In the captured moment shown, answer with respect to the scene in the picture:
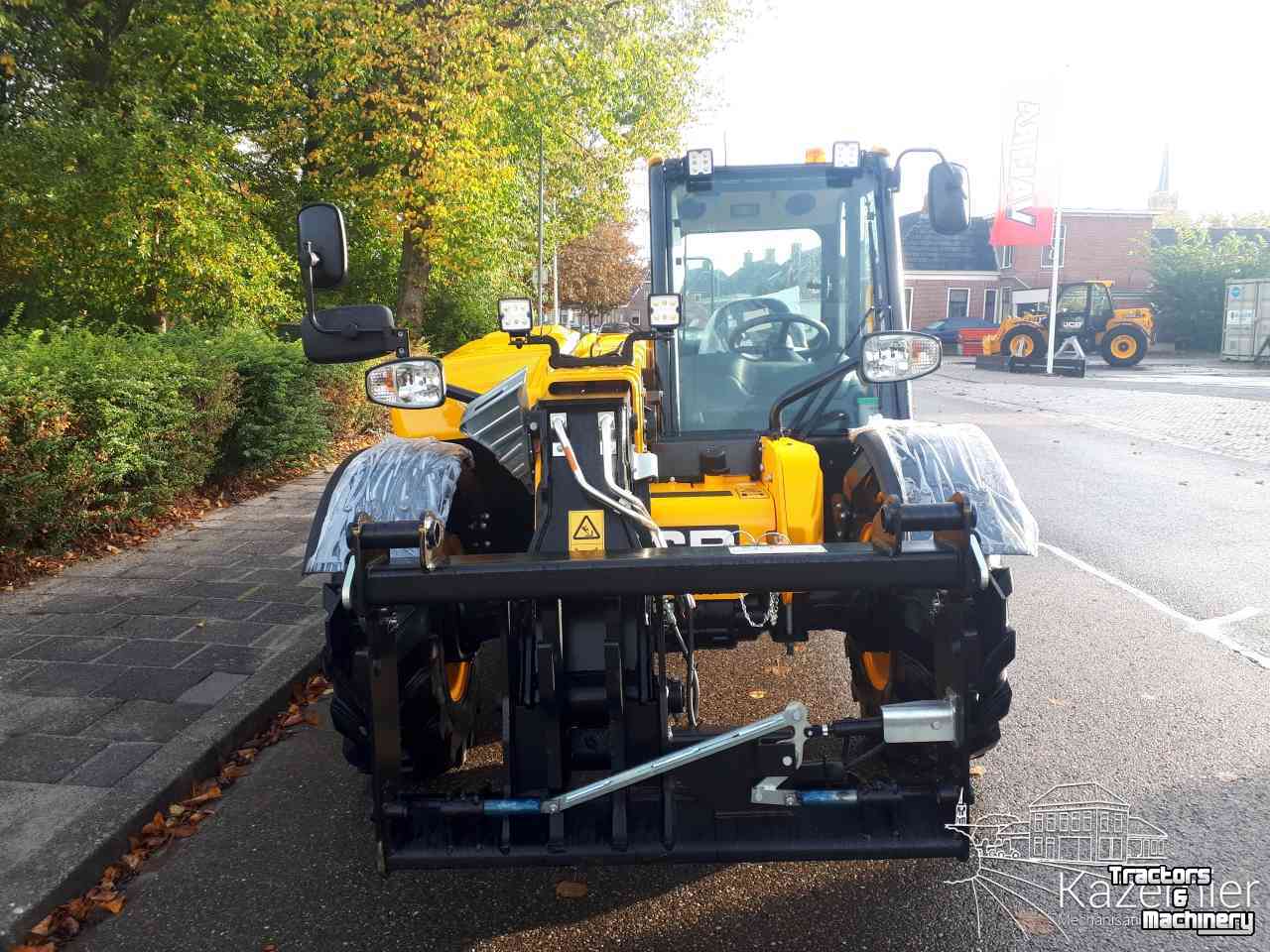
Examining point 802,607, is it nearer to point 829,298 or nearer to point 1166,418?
point 829,298

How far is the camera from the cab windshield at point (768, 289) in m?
4.36

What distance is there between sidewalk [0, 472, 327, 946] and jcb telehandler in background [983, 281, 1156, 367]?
85.8ft

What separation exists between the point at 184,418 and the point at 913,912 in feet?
21.7

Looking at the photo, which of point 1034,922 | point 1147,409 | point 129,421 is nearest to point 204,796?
point 1034,922

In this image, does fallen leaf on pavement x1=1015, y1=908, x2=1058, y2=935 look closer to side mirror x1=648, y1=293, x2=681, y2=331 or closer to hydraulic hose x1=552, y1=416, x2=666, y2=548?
hydraulic hose x1=552, y1=416, x2=666, y2=548

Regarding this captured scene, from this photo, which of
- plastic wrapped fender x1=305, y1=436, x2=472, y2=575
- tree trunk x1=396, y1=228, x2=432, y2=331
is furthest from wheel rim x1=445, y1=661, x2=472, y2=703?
tree trunk x1=396, y1=228, x2=432, y2=331

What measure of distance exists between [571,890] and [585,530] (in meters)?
1.17

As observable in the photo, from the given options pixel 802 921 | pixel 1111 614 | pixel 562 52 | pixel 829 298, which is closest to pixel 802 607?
pixel 802 921

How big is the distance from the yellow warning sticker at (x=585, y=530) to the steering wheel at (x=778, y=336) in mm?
1851

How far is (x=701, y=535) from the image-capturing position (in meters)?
3.40

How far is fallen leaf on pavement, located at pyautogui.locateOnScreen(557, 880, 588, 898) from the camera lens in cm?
296

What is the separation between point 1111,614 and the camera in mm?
5730

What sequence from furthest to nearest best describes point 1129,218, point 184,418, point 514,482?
1. point 1129,218
2. point 184,418
3. point 514,482

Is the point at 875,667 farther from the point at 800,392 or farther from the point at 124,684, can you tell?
the point at 124,684
